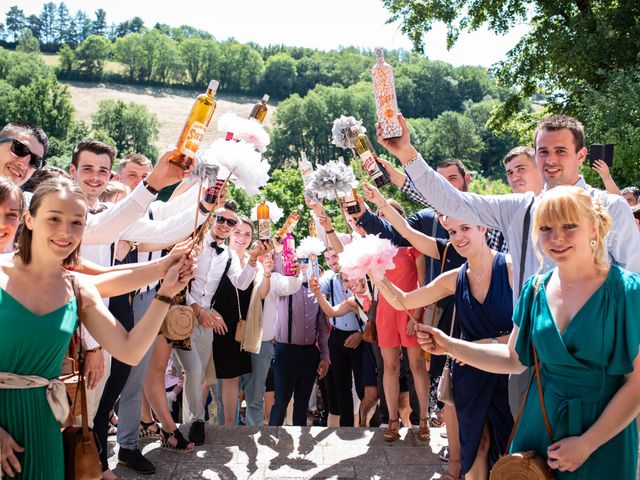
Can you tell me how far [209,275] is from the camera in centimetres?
624

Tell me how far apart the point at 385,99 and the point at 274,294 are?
3696mm

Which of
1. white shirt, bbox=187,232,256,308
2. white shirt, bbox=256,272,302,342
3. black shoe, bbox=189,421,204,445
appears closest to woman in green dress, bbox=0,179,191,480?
black shoe, bbox=189,421,204,445

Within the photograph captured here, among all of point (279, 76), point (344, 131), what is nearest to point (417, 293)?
point (344, 131)

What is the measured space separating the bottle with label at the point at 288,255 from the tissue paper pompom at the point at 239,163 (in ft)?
11.1

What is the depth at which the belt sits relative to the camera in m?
2.56

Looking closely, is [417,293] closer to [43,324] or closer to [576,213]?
[576,213]

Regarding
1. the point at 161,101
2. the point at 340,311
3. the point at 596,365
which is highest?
the point at 161,101

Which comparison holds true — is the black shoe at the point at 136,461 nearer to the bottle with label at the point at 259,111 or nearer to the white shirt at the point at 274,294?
the white shirt at the point at 274,294

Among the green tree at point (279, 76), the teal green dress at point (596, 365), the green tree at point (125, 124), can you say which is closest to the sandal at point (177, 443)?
the teal green dress at point (596, 365)

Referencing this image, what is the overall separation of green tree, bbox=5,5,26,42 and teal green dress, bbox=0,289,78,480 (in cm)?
19297

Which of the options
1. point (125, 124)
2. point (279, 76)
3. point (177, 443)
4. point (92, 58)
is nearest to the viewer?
point (177, 443)

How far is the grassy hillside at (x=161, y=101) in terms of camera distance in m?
101

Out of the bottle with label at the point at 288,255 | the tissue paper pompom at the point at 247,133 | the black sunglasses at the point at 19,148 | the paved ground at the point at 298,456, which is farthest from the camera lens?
the bottle with label at the point at 288,255

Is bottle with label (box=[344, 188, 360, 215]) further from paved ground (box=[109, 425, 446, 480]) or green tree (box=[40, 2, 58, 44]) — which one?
green tree (box=[40, 2, 58, 44])
